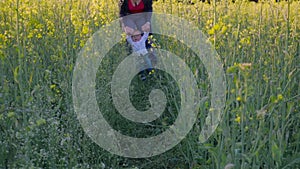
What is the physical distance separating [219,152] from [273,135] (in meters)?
0.27

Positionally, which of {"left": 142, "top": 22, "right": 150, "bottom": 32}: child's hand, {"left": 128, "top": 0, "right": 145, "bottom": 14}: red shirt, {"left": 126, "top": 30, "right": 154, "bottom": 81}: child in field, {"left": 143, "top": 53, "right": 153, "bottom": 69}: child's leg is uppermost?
{"left": 128, "top": 0, "right": 145, "bottom": 14}: red shirt

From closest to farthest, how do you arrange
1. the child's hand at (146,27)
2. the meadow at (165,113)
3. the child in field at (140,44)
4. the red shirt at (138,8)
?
the meadow at (165,113), the child in field at (140,44), the child's hand at (146,27), the red shirt at (138,8)

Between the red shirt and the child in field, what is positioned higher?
the red shirt

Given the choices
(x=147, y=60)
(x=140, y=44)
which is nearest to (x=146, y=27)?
(x=140, y=44)

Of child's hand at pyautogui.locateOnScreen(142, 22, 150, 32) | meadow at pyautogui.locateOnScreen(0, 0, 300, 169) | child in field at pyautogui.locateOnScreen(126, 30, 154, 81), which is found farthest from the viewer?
child's hand at pyautogui.locateOnScreen(142, 22, 150, 32)

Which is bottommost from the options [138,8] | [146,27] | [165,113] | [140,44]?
[165,113]

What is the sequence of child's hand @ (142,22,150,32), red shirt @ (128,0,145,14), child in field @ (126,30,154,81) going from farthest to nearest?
red shirt @ (128,0,145,14), child's hand @ (142,22,150,32), child in field @ (126,30,154,81)

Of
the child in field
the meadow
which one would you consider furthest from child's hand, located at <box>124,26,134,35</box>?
the meadow

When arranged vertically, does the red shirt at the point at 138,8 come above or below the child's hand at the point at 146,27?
above

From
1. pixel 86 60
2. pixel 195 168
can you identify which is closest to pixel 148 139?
pixel 195 168

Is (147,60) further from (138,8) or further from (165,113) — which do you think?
(165,113)

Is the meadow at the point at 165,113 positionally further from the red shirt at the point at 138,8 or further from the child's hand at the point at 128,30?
the red shirt at the point at 138,8

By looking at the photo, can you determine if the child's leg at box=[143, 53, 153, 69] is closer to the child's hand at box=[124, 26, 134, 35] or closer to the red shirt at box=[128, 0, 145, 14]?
the child's hand at box=[124, 26, 134, 35]

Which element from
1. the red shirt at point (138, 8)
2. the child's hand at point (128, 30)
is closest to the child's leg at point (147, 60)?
the child's hand at point (128, 30)
